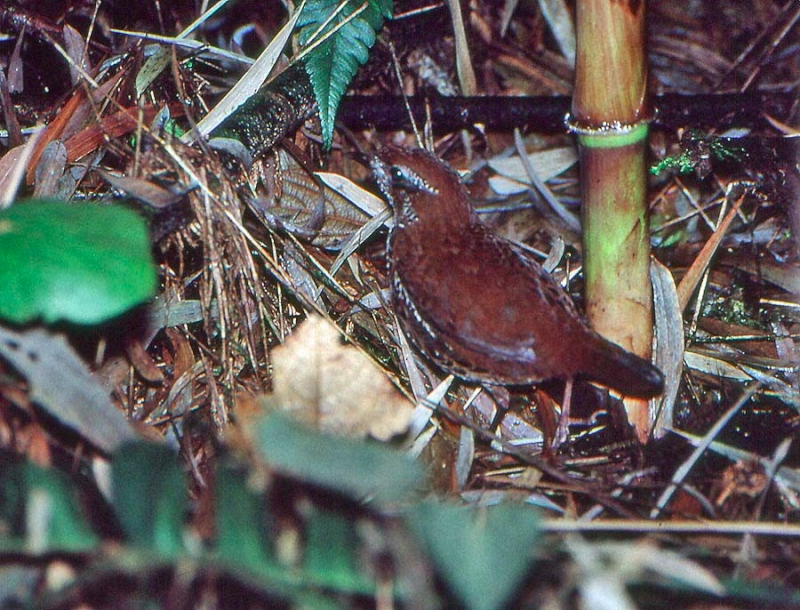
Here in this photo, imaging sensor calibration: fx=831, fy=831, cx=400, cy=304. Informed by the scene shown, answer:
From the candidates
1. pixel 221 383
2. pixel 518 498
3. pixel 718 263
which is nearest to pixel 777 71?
pixel 718 263

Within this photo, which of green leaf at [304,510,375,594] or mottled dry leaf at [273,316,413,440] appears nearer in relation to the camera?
green leaf at [304,510,375,594]

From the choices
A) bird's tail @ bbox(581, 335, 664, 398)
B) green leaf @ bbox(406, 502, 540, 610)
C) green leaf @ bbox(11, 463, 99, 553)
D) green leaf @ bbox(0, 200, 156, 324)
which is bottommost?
bird's tail @ bbox(581, 335, 664, 398)

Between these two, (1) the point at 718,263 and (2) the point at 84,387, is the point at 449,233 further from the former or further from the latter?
(2) the point at 84,387

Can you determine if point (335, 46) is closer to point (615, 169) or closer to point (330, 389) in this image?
point (615, 169)

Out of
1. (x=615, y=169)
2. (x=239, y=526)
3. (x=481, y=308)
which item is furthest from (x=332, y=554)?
(x=615, y=169)

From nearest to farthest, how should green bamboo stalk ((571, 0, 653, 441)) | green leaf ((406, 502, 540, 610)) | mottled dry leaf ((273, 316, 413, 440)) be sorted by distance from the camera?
green leaf ((406, 502, 540, 610)) < mottled dry leaf ((273, 316, 413, 440)) < green bamboo stalk ((571, 0, 653, 441))

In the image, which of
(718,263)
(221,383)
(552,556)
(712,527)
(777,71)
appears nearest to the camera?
(552,556)

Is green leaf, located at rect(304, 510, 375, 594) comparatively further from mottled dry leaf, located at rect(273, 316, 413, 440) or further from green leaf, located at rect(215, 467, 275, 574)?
mottled dry leaf, located at rect(273, 316, 413, 440)

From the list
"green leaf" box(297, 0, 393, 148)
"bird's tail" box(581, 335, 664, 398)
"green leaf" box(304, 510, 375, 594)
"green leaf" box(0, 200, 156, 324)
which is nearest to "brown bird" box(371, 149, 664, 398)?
"bird's tail" box(581, 335, 664, 398)
